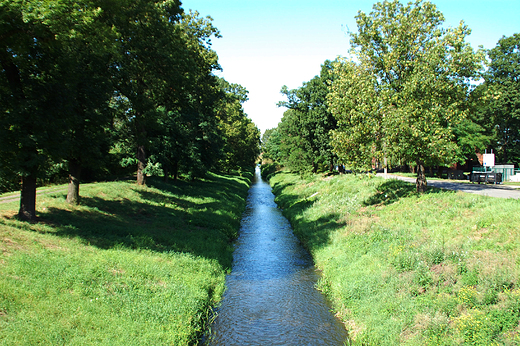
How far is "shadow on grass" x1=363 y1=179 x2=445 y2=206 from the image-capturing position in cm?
2191

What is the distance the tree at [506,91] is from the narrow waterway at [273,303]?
132 feet

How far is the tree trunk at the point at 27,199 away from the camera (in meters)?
12.7

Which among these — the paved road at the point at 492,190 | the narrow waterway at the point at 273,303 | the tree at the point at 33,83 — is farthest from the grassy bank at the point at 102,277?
the paved road at the point at 492,190

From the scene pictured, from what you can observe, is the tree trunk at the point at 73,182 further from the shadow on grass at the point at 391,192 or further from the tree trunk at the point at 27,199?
the shadow on grass at the point at 391,192

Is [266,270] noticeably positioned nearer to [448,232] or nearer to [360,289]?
[360,289]

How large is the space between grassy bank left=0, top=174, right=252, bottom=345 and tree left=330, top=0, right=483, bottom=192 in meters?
11.5

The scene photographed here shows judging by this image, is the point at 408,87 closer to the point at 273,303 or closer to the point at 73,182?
the point at 273,303

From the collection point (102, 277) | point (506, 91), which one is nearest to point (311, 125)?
point (506, 91)

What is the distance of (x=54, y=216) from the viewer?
47.8 ft

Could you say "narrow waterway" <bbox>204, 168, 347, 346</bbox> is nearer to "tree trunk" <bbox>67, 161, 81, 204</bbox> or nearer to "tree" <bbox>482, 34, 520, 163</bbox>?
"tree trunk" <bbox>67, 161, 81, 204</bbox>

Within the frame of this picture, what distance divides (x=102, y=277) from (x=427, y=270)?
10675 millimetres

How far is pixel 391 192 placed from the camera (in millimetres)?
23703

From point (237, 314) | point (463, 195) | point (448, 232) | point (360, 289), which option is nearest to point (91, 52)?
point (237, 314)

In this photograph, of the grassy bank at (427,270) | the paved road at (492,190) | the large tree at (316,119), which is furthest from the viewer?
the large tree at (316,119)
